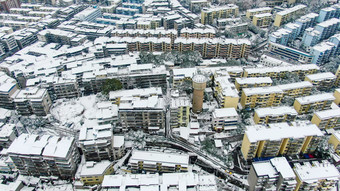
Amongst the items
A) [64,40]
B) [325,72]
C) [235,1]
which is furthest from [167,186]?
[235,1]

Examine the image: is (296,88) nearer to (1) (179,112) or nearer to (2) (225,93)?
(2) (225,93)

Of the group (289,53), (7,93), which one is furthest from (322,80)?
(7,93)

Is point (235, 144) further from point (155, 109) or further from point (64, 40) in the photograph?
point (64, 40)

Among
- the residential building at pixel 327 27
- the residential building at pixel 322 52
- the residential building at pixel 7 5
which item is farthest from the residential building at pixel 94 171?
the residential building at pixel 7 5

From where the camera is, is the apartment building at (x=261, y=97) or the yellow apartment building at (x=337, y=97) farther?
the yellow apartment building at (x=337, y=97)

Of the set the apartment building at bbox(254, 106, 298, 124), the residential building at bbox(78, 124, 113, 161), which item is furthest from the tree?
the apartment building at bbox(254, 106, 298, 124)

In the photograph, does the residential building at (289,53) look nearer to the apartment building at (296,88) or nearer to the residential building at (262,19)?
the apartment building at (296,88)
